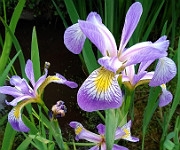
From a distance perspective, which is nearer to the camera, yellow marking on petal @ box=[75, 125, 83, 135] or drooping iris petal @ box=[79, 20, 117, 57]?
drooping iris petal @ box=[79, 20, 117, 57]

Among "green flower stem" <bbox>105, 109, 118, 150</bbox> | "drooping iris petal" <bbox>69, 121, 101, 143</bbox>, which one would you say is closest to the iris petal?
"drooping iris petal" <bbox>69, 121, 101, 143</bbox>

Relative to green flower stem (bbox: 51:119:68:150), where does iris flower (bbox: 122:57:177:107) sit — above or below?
above

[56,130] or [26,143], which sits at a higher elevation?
[56,130]

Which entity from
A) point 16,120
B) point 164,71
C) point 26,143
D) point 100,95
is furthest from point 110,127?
point 26,143

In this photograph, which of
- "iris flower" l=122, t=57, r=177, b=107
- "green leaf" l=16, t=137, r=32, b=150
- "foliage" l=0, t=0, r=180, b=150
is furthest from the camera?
"green leaf" l=16, t=137, r=32, b=150

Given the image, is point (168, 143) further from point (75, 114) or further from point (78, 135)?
point (75, 114)

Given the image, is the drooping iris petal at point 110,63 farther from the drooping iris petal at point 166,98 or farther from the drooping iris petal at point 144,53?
the drooping iris petal at point 166,98

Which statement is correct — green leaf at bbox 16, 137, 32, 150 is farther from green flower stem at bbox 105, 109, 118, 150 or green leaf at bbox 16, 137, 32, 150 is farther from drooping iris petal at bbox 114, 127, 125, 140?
green flower stem at bbox 105, 109, 118, 150

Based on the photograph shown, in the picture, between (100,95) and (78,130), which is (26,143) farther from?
(100,95)
